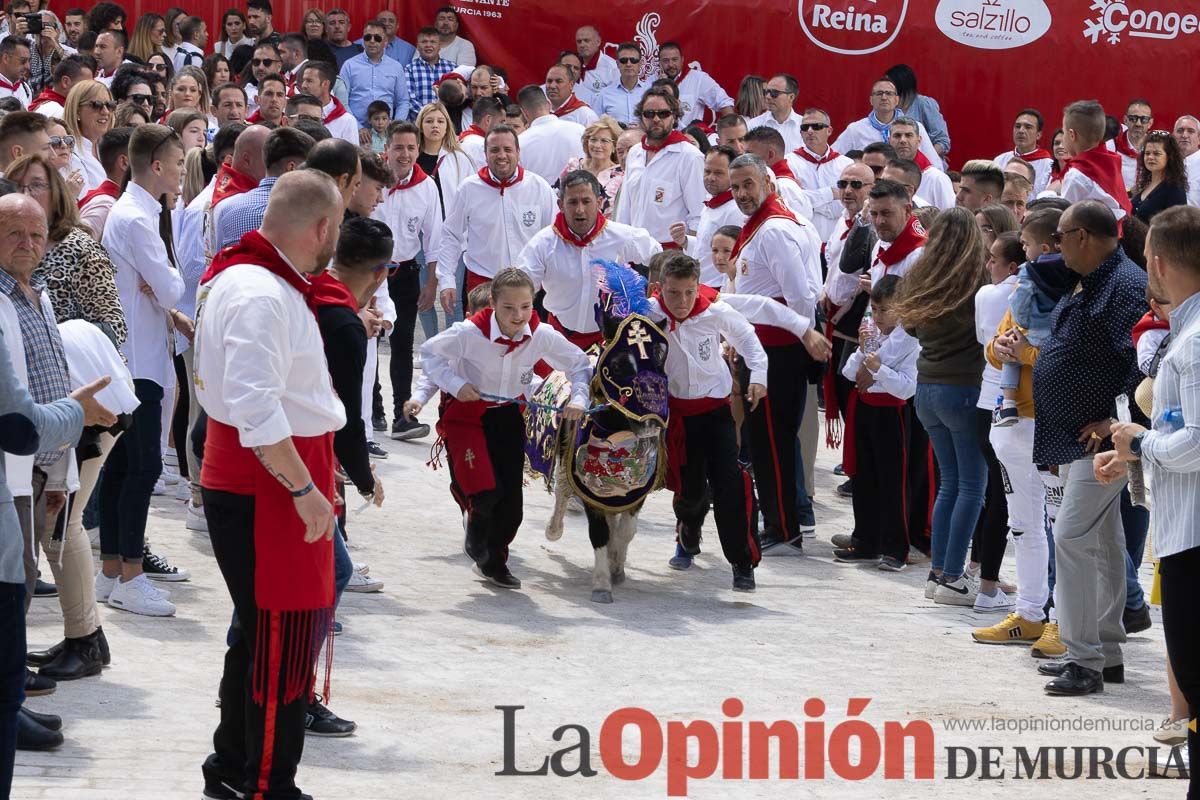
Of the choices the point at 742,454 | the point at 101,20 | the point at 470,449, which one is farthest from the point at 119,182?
the point at 101,20

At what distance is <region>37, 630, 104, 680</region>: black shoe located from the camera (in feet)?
18.4

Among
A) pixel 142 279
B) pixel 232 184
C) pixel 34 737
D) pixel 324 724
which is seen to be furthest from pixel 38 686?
pixel 232 184

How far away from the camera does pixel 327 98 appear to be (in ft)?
40.6

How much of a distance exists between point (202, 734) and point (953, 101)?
12549 millimetres

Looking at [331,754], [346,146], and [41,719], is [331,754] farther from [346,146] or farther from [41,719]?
[346,146]

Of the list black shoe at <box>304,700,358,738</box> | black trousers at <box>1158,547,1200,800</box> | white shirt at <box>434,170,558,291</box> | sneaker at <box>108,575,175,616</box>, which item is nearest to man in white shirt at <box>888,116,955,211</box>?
white shirt at <box>434,170,558,291</box>

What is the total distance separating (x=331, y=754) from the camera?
516cm

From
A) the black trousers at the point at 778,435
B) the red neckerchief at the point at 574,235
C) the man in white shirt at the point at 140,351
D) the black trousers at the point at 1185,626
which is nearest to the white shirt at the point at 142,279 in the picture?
the man in white shirt at the point at 140,351

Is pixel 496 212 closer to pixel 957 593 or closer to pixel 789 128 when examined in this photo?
pixel 789 128

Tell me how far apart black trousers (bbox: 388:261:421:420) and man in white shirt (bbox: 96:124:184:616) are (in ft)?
11.3

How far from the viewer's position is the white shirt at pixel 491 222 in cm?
1055

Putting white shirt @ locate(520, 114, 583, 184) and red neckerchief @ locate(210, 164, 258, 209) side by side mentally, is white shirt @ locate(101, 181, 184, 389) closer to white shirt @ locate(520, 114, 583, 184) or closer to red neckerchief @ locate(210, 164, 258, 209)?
red neckerchief @ locate(210, 164, 258, 209)

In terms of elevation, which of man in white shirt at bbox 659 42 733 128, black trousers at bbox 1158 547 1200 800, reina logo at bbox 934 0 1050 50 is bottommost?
black trousers at bbox 1158 547 1200 800

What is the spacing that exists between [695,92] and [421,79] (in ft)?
8.77
